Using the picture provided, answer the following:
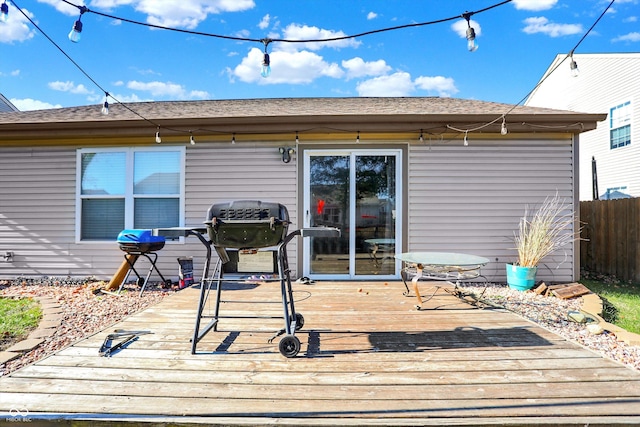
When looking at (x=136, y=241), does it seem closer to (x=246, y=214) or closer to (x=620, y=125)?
(x=246, y=214)

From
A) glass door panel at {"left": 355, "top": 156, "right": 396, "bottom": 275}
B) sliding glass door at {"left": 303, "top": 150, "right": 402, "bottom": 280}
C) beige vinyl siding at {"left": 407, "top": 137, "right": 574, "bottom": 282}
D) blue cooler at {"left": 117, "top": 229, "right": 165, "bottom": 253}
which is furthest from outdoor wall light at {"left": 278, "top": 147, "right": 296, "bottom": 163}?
blue cooler at {"left": 117, "top": 229, "right": 165, "bottom": 253}

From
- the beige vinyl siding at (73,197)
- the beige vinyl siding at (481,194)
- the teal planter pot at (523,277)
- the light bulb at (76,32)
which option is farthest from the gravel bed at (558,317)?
the light bulb at (76,32)

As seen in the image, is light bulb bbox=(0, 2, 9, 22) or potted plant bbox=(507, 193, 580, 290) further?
potted plant bbox=(507, 193, 580, 290)

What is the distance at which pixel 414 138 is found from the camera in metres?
5.36

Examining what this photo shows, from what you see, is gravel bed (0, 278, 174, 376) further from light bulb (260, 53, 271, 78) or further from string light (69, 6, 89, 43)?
light bulb (260, 53, 271, 78)

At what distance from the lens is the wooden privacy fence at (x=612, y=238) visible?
19.3ft

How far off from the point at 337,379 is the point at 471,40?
3.41 meters

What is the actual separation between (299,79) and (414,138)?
5406 millimetres

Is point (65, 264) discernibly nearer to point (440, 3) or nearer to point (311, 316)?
point (311, 316)

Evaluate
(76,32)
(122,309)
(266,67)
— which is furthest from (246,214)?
(76,32)

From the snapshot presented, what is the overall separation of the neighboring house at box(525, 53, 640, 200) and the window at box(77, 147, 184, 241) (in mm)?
9962

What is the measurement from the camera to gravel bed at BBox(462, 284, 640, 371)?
2615 mm

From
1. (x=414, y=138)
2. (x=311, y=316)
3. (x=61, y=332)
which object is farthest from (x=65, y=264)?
(x=414, y=138)

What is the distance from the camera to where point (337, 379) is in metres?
2.08
